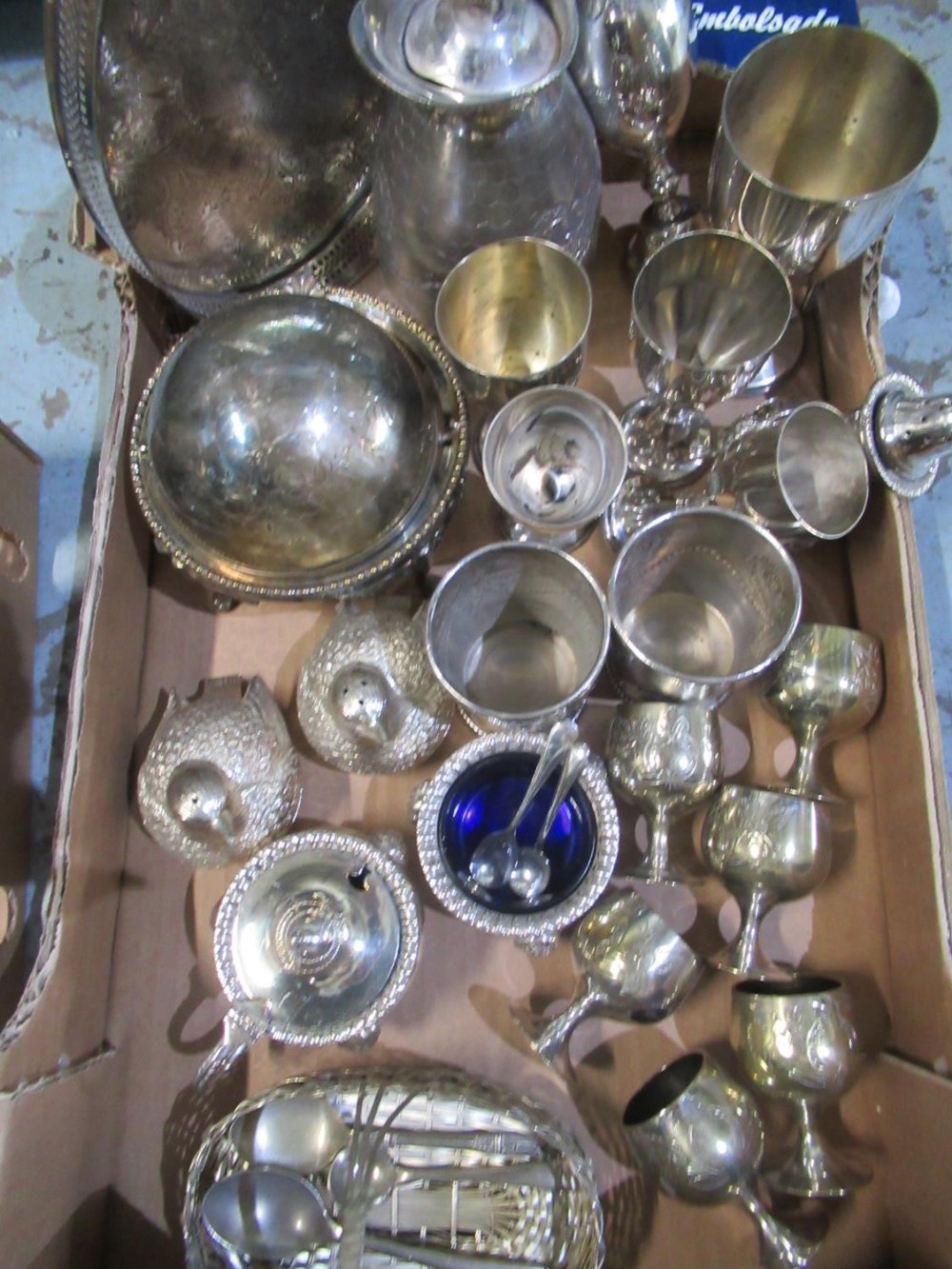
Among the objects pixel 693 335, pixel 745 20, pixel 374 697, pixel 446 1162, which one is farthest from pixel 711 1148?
pixel 745 20

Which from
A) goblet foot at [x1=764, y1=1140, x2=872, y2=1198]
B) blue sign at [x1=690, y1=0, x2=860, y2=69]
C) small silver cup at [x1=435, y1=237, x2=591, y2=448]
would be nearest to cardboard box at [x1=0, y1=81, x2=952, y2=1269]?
goblet foot at [x1=764, y1=1140, x2=872, y2=1198]

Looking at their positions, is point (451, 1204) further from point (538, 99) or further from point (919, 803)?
point (538, 99)

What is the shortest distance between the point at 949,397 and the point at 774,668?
9.9 inches

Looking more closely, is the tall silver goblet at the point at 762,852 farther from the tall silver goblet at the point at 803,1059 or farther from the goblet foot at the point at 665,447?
the goblet foot at the point at 665,447

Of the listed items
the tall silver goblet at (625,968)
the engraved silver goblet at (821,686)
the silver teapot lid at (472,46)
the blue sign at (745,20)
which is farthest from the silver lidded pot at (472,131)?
the tall silver goblet at (625,968)

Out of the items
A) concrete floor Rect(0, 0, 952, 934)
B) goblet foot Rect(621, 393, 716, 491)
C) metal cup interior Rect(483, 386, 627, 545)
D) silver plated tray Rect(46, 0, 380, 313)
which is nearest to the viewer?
silver plated tray Rect(46, 0, 380, 313)

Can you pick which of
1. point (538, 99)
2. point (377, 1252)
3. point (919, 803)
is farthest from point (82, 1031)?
point (538, 99)

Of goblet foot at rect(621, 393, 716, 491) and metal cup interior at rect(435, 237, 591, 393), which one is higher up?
metal cup interior at rect(435, 237, 591, 393)

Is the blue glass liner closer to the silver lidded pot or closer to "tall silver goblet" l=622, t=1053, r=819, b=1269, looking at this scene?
"tall silver goblet" l=622, t=1053, r=819, b=1269

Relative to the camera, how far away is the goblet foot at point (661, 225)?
826mm

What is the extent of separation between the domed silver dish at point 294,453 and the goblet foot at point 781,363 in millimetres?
290

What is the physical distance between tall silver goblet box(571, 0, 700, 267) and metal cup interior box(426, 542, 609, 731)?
331 mm

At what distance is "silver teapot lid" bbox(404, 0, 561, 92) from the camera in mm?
634

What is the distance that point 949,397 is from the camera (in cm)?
71
